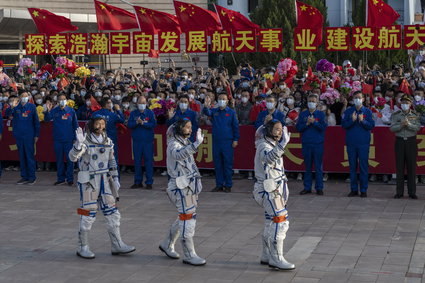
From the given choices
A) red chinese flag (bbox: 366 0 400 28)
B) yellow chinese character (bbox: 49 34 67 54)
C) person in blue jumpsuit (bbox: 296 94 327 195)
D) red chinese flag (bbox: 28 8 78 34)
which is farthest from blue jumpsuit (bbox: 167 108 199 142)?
red chinese flag (bbox: 28 8 78 34)

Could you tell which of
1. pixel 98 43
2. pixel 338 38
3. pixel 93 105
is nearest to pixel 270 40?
pixel 338 38

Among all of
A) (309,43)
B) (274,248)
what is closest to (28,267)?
(274,248)

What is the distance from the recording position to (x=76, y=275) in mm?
9852

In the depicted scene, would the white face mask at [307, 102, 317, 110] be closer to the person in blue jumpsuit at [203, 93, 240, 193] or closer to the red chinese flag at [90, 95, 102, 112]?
the person in blue jumpsuit at [203, 93, 240, 193]

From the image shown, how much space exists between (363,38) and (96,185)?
1075 cm

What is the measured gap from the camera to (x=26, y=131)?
17.4m

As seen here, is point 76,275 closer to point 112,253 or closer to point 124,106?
point 112,253

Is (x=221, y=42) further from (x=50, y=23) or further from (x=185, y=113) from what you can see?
(x=50, y=23)

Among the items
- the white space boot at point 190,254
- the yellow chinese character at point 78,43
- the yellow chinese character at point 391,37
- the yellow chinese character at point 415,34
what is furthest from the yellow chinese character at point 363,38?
the white space boot at point 190,254

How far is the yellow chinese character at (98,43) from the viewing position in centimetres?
2236

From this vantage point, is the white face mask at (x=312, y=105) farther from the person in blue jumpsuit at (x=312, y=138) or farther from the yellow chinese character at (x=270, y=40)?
the yellow chinese character at (x=270, y=40)

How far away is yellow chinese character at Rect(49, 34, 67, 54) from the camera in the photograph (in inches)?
906

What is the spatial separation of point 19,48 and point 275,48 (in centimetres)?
2278

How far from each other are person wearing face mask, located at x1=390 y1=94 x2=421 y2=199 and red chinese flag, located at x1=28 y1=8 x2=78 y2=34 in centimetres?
1206
